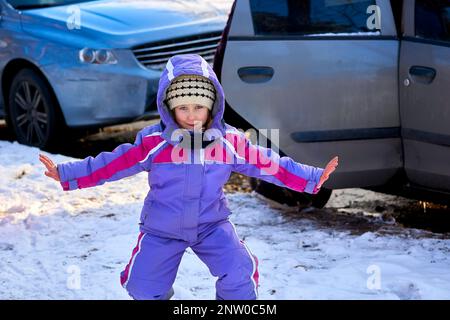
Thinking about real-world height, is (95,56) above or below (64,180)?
above

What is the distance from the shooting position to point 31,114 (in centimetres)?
797

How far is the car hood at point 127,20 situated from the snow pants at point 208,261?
4005 mm

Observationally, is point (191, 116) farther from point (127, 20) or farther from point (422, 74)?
point (127, 20)

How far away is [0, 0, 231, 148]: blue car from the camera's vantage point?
296 inches

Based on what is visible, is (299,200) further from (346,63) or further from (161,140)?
(161,140)

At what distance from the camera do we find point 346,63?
5.40 m

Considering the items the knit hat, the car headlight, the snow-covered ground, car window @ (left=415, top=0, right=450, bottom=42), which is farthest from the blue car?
the knit hat

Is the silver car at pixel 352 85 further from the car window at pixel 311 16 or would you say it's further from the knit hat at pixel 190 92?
the knit hat at pixel 190 92

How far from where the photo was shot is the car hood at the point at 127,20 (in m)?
7.69

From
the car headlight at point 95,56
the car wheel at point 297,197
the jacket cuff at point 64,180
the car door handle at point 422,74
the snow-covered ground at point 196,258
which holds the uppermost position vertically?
the car door handle at point 422,74

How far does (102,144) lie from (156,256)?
15.4 ft

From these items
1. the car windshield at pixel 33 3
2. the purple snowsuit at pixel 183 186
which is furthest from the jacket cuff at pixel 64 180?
the car windshield at pixel 33 3

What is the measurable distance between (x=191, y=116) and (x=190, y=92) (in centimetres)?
11

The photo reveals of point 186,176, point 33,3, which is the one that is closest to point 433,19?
point 186,176
